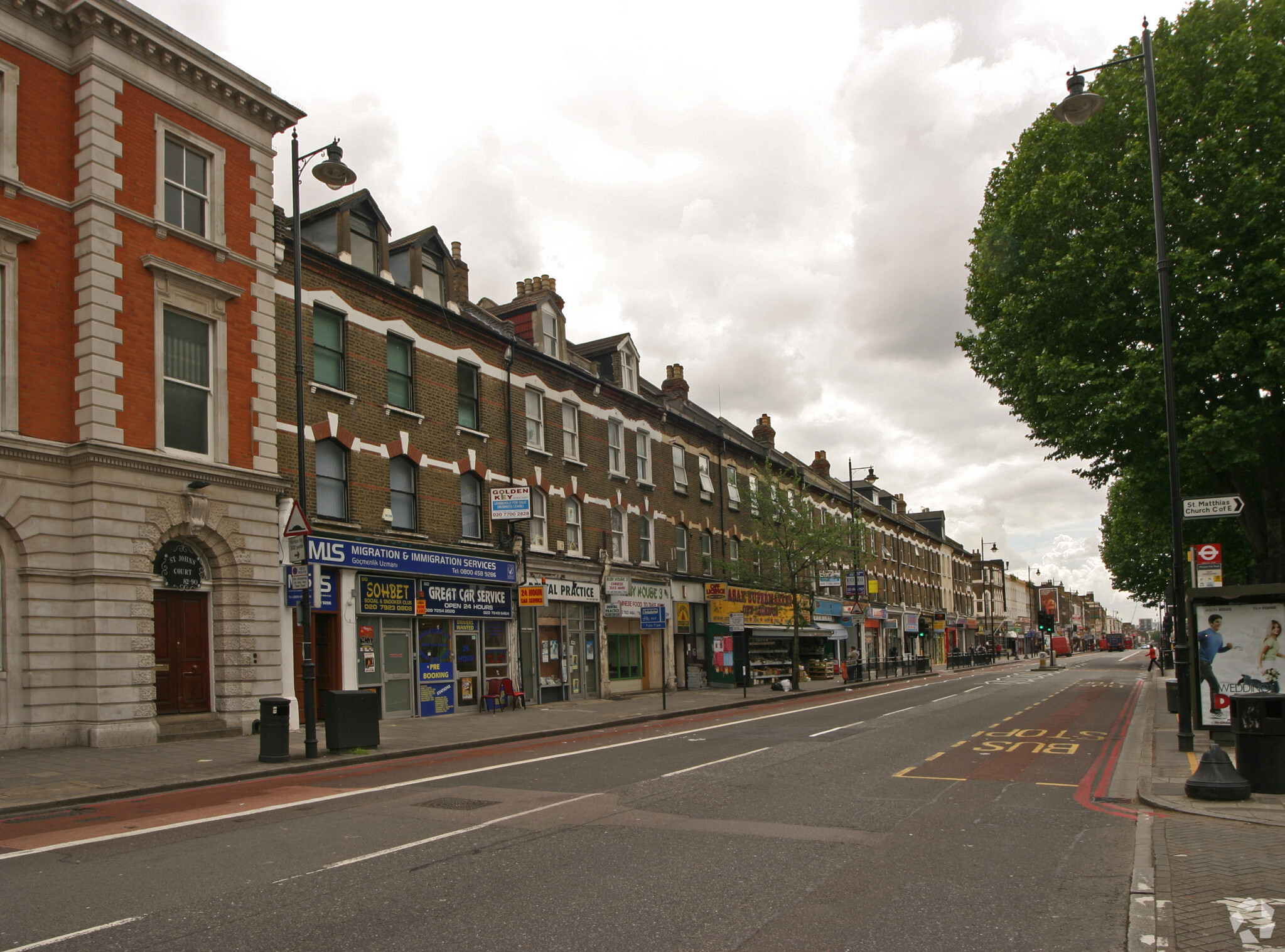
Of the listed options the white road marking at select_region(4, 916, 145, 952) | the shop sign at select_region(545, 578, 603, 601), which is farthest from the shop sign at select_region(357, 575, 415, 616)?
the white road marking at select_region(4, 916, 145, 952)

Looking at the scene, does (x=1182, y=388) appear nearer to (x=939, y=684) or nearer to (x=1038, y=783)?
(x=1038, y=783)

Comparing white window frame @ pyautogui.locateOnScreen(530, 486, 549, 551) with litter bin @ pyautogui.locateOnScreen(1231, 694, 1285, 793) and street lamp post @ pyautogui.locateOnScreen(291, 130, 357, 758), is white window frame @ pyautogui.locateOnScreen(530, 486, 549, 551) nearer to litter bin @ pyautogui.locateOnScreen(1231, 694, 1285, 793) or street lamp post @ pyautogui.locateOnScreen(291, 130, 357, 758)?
street lamp post @ pyautogui.locateOnScreen(291, 130, 357, 758)

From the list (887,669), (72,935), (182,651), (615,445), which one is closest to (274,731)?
(182,651)

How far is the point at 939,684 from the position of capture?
4016 cm

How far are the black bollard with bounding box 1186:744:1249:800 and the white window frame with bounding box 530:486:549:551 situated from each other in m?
20.8

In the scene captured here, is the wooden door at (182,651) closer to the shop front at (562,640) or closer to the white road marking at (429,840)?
the shop front at (562,640)

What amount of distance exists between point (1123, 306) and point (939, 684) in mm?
23482

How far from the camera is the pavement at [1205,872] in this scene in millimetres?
5707

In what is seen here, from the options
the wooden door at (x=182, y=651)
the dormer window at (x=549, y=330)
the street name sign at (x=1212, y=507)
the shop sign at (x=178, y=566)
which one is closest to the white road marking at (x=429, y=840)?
the street name sign at (x=1212, y=507)

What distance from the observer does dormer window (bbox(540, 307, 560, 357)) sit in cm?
3120

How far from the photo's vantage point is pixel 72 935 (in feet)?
19.2

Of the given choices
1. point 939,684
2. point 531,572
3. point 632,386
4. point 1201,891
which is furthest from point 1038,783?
point 939,684

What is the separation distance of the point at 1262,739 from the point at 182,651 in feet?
56.0

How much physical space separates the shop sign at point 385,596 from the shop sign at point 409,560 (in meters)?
0.30
